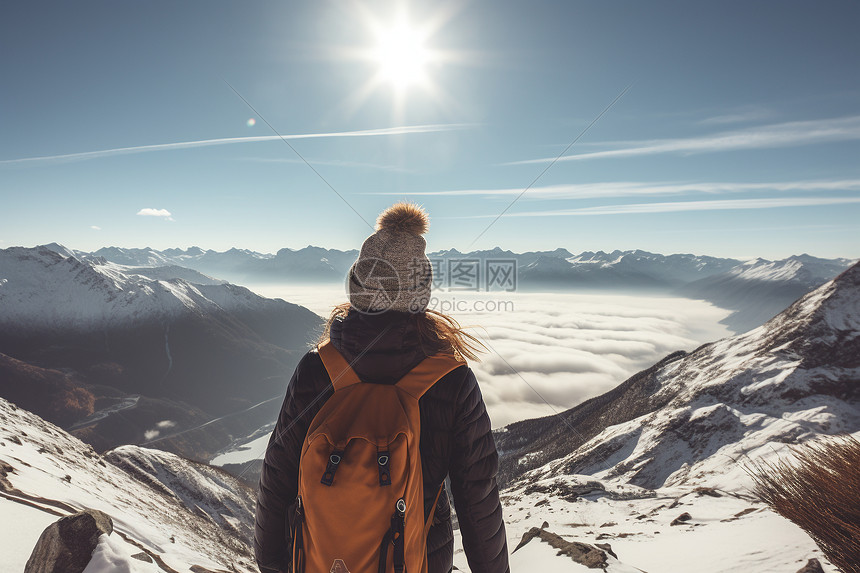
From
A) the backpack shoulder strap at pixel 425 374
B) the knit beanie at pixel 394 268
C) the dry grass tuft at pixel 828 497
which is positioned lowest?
the dry grass tuft at pixel 828 497

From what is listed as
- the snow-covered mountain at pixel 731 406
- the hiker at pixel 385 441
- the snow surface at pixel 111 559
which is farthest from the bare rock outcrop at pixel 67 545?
the snow-covered mountain at pixel 731 406

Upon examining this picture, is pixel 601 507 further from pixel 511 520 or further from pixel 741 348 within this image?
pixel 741 348

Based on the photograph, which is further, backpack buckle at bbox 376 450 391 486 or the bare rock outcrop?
the bare rock outcrop

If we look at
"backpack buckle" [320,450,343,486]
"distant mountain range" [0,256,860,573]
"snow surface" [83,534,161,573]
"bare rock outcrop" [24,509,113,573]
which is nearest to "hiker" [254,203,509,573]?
"backpack buckle" [320,450,343,486]

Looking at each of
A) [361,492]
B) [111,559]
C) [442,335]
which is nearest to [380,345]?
[442,335]

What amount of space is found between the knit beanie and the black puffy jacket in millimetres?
125

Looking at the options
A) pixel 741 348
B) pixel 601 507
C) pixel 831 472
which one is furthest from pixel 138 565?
pixel 741 348

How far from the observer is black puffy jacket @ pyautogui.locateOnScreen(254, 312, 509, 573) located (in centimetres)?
248

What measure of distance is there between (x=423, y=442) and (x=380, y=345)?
755mm

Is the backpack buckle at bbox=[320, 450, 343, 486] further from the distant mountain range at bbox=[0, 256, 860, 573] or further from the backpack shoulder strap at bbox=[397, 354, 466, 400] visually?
the distant mountain range at bbox=[0, 256, 860, 573]

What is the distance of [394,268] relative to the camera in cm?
271

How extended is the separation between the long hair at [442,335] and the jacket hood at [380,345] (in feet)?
0.36

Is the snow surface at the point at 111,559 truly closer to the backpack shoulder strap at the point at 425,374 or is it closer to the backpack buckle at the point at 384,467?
the backpack buckle at the point at 384,467

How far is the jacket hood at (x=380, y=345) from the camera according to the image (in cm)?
244
